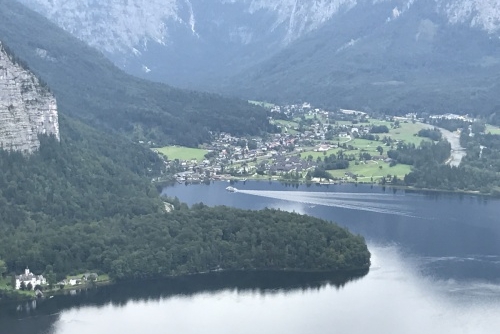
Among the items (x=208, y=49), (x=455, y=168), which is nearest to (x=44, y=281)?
(x=455, y=168)

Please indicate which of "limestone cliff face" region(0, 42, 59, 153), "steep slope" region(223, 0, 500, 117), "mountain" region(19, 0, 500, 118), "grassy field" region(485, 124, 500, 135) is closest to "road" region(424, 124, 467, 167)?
"grassy field" region(485, 124, 500, 135)

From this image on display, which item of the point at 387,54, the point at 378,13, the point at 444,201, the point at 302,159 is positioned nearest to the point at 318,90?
the point at 387,54

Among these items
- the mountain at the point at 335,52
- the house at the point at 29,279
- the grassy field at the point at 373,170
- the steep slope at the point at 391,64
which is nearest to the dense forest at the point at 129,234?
the house at the point at 29,279

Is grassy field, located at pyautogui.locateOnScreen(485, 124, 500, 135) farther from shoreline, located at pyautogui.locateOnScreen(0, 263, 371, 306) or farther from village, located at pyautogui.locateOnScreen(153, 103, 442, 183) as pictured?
shoreline, located at pyautogui.locateOnScreen(0, 263, 371, 306)

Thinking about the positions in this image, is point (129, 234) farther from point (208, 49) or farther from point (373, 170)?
point (208, 49)

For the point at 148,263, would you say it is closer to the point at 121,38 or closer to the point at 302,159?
the point at 302,159

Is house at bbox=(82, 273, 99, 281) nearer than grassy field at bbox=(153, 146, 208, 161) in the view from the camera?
Yes
